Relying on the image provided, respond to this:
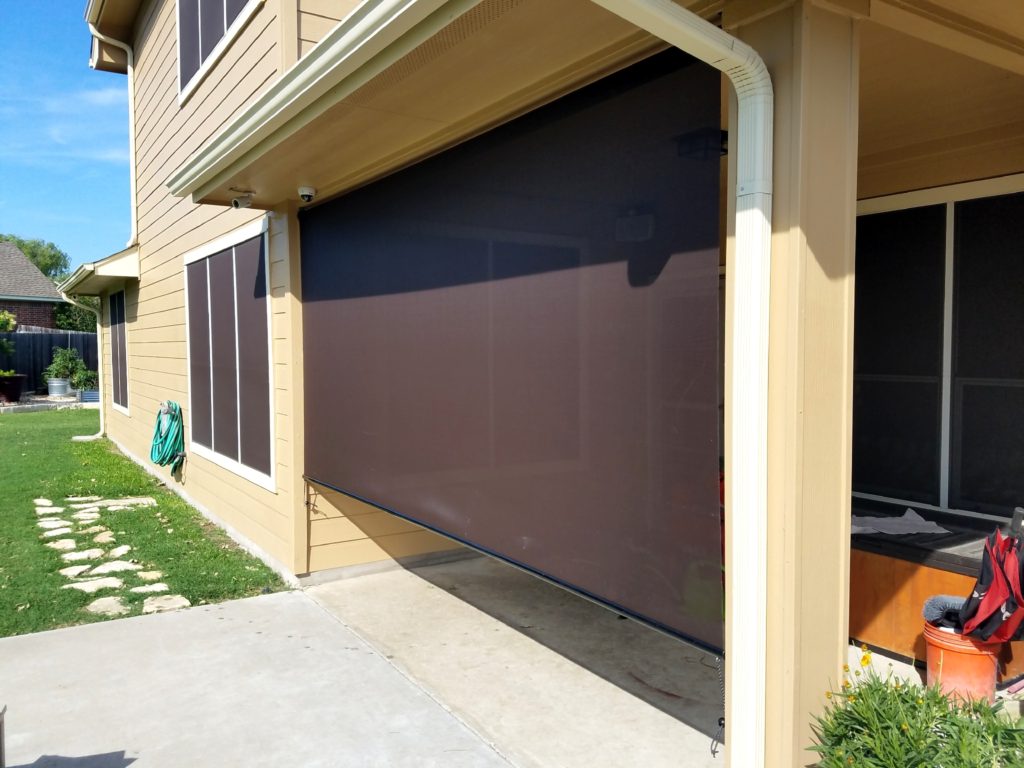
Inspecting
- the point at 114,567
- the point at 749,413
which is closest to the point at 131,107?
the point at 114,567

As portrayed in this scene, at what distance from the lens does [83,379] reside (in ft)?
73.2

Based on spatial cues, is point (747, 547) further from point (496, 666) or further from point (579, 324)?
point (496, 666)

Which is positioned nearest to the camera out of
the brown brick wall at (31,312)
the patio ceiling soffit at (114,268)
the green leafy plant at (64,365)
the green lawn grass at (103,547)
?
the green lawn grass at (103,547)

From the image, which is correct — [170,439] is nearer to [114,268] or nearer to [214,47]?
[114,268]

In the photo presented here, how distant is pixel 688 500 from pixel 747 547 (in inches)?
10.9

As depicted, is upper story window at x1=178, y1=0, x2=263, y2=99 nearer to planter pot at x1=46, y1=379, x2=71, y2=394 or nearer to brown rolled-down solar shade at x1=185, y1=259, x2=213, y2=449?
brown rolled-down solar shade at x1=185, y1=259, x2=213, y2=449

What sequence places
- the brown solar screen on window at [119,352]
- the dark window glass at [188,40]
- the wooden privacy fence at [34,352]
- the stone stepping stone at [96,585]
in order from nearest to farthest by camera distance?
the stone stepping stone at [96,585] → the dark window glass at [188,40] → the brown solar screen on window at [119,352] → the wooden privacy fence at [34,352]

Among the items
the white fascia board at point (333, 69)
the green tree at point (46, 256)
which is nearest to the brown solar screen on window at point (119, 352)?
the white fascia board at point (333, 69)

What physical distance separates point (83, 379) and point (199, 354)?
57.9 ft

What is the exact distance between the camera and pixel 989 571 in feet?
9.52

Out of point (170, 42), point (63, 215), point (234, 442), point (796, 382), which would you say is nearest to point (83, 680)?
point (234, 442)

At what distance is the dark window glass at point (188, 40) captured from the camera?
7051 millimetres

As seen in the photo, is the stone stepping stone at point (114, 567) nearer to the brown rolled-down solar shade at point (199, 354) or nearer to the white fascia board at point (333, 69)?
the brown rolled-down solar shade at point (199, 354)

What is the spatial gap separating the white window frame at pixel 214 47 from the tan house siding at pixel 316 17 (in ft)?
1.59
